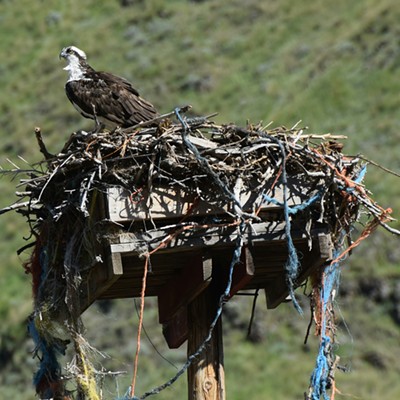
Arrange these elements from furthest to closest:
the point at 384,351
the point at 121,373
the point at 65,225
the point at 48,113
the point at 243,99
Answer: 1. the point at 48,113
2. the point at 243,99
3. the point at 384,351
4. the point at 65,225
5. the point at 121,373

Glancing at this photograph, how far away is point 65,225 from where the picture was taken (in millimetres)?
8977

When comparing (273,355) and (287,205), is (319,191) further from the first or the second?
(273,355)

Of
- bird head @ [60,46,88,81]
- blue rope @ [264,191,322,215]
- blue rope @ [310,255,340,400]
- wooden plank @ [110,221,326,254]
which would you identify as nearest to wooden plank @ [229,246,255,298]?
wooden plank @ [110,221,326,254]

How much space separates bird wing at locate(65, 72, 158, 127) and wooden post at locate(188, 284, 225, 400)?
2.22m

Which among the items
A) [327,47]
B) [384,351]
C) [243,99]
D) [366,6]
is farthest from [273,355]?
[366,6]

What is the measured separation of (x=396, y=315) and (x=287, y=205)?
1588cm

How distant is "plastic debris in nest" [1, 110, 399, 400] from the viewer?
8328 millimetres

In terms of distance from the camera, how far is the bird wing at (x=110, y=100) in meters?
10.6

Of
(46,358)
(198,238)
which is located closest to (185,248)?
(198,238)

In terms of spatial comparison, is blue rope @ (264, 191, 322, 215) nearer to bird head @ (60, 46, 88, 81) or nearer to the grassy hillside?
bird head @ (60, 46, 88, 81)

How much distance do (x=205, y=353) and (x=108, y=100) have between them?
3.10 metres

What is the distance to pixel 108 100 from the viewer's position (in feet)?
35.3

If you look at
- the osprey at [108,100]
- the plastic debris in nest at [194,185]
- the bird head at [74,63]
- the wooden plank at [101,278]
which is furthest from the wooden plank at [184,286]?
the bird head at [74,63]

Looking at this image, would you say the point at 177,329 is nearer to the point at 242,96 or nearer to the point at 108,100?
the point at 108,100
